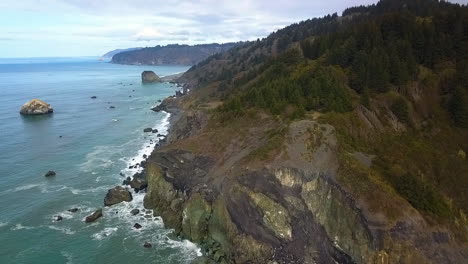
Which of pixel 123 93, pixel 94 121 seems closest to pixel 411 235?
pixel 94 121

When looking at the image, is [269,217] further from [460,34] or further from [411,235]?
[460,34]

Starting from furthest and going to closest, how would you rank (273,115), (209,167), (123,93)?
(123,93) < (273,115) < (209,167)

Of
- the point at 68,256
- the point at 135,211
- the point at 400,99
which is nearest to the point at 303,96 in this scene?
the point at 400,99

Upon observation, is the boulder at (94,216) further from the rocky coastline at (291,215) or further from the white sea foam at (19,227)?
the rocky coastline at (291,215)

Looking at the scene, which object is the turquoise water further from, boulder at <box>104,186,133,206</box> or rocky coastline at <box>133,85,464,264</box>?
rocky coastline at <box>133,85,464,264</box>

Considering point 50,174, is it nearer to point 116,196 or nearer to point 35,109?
point 116,196

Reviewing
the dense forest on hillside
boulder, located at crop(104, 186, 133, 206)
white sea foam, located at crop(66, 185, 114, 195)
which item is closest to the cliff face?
the dense forest on hillside
